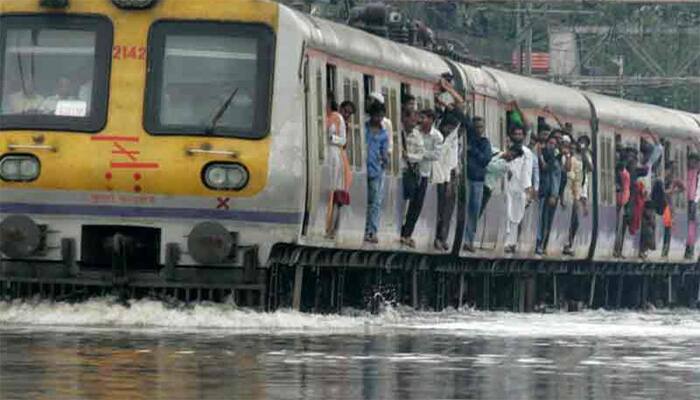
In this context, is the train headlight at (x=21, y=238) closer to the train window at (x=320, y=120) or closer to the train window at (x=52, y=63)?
the train window at (x=52, y=63)

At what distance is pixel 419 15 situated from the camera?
2363 inches

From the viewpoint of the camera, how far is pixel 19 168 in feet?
73.5

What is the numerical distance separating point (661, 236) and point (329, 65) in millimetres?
14515

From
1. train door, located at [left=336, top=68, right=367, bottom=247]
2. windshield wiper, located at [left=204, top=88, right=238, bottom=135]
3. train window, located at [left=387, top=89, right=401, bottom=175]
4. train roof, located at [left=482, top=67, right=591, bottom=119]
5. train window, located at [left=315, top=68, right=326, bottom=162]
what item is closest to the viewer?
windshield wiper, located at [left=204, top=88, right=238, bottom=135]

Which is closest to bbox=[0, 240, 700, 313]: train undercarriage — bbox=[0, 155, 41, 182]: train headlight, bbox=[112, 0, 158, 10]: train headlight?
bbox=[0, 155, 41, 182]: train headlight

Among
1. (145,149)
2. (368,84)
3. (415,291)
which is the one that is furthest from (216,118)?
(415,291)

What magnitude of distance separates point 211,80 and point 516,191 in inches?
369

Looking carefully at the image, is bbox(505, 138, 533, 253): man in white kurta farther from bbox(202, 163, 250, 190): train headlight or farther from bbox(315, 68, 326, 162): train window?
bbox(202, 163, 250, 190): train headlight

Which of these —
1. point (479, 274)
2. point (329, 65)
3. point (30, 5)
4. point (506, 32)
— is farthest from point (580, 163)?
point (506, 32)

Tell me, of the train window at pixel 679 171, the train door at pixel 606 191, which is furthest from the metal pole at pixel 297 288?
the train window at pixel 679 171

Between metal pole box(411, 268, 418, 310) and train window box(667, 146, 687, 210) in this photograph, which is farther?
train window box(667, 146, 687, 210)

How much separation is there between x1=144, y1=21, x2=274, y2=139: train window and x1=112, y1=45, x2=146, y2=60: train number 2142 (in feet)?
0.28

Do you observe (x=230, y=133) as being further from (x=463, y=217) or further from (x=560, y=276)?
(x=560, y=276)

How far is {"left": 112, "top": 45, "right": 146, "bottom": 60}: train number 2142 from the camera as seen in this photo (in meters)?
22.5
